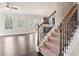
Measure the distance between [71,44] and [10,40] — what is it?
0.85 m

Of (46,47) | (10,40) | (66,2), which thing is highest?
(66,2)

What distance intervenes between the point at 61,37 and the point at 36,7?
0.54 meters

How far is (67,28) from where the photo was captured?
1.60 meters

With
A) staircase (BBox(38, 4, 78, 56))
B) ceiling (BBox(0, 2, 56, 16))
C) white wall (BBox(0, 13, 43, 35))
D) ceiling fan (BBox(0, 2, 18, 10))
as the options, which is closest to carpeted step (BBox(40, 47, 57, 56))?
staircase (BBox(38, 4, 78, 56))

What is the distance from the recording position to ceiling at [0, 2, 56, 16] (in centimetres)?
153

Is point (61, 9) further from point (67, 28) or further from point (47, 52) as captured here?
point (47, 52)

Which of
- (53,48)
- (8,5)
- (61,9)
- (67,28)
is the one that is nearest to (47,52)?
(53,48)

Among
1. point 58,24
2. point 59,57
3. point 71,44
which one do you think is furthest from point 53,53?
point 58,24

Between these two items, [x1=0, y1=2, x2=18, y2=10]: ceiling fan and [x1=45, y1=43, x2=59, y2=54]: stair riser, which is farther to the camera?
[x1=45, y1=43, x2=59, y2=54]: stair riser

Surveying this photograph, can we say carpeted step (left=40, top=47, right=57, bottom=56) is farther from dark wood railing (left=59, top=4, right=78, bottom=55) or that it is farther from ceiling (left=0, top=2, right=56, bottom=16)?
ceiling (left=0, top=2, right=56, bottom=16)

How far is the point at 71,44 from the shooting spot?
1602mm

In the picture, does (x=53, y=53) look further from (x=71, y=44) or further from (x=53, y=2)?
(x=53, y=2)

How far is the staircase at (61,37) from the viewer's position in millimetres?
1562

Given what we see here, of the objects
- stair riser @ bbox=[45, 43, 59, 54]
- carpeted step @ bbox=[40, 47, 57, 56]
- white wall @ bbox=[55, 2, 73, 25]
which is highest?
white wall @ bbox=[55, 2, 73, 25]
